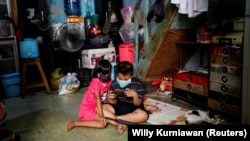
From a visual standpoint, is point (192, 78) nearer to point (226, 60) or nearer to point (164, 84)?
point (226, 60)

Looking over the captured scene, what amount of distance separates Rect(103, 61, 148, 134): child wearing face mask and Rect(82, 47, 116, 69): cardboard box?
1586mm

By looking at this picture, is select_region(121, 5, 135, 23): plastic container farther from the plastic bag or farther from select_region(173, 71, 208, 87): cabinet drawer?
select_region(173, 71, 208, 87): cabinet drawer

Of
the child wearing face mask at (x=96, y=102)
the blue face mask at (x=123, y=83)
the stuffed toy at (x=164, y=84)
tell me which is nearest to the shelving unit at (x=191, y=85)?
the stuffed toy at (x=164, y=84)

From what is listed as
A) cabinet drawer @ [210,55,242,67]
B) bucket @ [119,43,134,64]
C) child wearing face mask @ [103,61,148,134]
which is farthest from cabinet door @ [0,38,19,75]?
cabinet drawer @ [210,55,242,67]

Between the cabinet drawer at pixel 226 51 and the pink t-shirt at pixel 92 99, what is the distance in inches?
47.3

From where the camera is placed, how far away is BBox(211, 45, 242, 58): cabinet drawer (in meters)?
2.29

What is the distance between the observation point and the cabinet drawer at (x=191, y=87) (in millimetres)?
2723

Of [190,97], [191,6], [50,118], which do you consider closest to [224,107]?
[190,97]

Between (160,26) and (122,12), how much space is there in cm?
148

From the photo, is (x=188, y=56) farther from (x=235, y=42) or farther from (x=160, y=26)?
(x=235, y=42)

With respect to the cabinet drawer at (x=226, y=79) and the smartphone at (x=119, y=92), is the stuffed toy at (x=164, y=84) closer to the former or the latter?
the cabinet drawer at (x=226, y=79)

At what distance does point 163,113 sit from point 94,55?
1.82 metres

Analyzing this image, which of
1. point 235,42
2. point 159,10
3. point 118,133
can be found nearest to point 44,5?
point 159,10

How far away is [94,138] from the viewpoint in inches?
82.7
